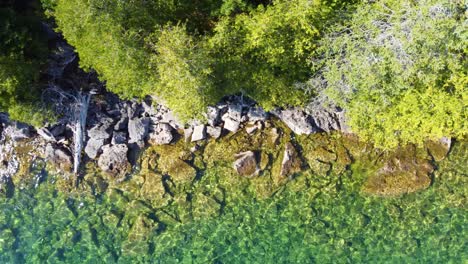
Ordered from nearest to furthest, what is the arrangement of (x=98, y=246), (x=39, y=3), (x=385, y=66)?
(x=385, y=66)
(x=39, y=3)
(x=98, y=246)

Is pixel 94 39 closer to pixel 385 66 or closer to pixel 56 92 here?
pixel 56 92

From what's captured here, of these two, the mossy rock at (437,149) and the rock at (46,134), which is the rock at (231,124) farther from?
the mossy rock at (437,149)

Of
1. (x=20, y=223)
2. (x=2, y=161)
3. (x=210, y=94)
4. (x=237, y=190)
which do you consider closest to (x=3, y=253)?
(x=20, y=223)

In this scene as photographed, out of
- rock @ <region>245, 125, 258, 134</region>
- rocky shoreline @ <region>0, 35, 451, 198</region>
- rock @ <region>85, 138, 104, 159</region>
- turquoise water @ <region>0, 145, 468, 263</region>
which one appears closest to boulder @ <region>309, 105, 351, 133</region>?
rocky shoreline @ <region>0, 35, 451, 198</region>

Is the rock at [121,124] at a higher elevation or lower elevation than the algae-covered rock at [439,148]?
lower

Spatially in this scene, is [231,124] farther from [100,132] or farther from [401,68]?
[401,68]

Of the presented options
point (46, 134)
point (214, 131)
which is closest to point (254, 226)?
point (214, 131)

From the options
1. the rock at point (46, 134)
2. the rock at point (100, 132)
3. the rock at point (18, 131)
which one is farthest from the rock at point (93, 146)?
the rock at point (18, 131)
